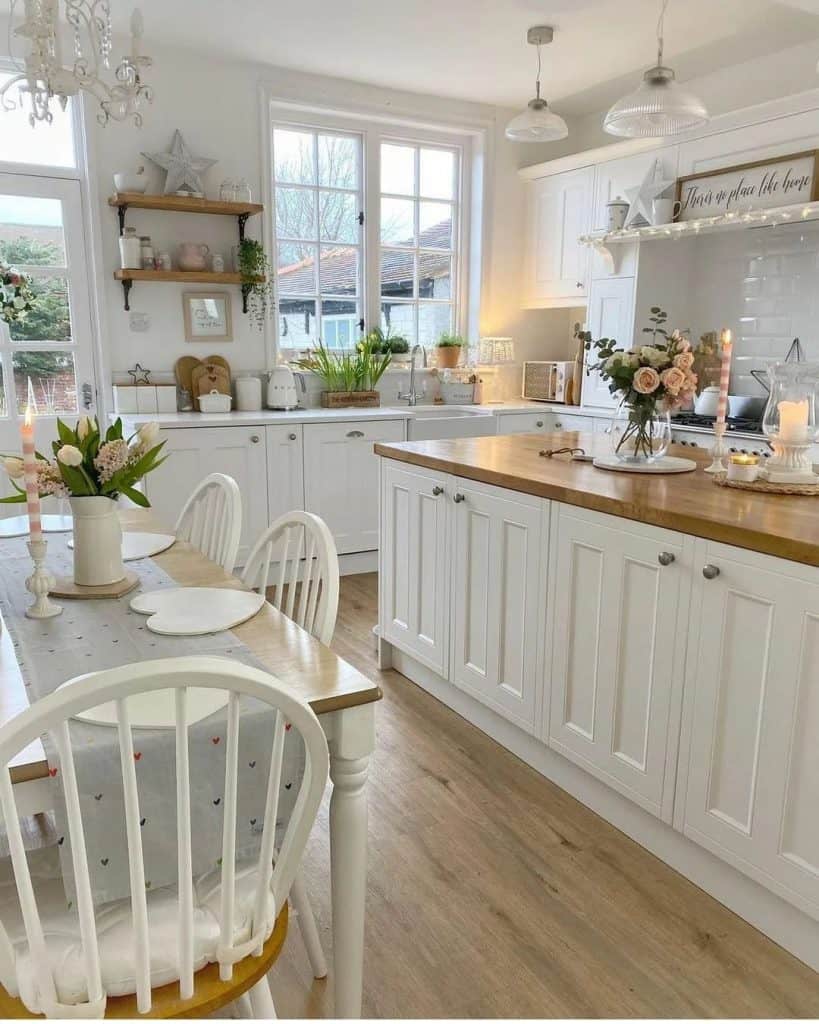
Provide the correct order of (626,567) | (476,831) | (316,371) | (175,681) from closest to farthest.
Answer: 1. (175,681)
2. (626,567)
3. (476,831)
4. (316,371)

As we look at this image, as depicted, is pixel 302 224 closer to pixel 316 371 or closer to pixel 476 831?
pixel 316 371

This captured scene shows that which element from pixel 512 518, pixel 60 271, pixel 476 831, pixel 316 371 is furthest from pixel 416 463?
pixel 60 271

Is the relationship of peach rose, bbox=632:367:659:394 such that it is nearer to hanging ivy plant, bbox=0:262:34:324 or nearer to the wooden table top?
the wooden table top

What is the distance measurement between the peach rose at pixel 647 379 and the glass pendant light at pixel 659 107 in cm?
114

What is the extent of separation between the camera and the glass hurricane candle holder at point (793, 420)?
199 cm

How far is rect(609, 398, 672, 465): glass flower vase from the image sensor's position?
7.63 feet

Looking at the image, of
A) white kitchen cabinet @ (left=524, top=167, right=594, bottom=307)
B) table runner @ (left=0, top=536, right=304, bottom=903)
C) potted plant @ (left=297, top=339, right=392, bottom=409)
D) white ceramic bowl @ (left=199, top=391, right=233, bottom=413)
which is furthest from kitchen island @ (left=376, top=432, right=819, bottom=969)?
white kitchen cabinet @ (left=524, top=167, right=594, bottom=307)

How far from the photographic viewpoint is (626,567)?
1.95m

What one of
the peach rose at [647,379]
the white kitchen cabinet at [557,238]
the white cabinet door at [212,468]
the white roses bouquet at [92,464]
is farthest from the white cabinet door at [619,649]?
the white kitchen cabinet at [557,238]

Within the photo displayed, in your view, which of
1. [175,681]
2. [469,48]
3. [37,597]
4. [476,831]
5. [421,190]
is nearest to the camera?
[175,681]

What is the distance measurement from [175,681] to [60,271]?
3.86 m

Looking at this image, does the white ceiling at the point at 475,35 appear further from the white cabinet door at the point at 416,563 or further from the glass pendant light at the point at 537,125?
the white cabinet door at the point at 416,563

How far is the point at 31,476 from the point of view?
5.01ft

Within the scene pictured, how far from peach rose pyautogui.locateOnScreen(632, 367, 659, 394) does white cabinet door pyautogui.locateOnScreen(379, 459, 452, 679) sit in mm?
714
